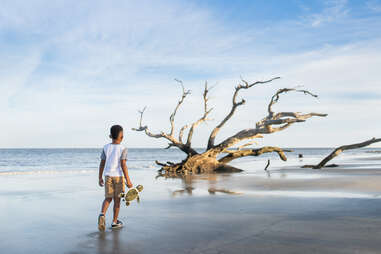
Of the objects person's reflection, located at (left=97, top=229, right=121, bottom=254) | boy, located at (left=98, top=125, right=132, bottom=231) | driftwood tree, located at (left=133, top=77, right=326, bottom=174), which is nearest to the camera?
person's reflection, located at (left=97, top=229, right=121, bottom=254)

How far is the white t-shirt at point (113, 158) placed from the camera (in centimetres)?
641

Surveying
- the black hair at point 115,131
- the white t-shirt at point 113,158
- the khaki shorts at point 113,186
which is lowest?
the khaki shorts at point 113,186

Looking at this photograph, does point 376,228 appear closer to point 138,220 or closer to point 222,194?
point 138,220

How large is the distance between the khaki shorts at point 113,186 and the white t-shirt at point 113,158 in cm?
9

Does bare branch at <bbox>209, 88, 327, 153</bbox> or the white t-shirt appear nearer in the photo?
the white t-shirt

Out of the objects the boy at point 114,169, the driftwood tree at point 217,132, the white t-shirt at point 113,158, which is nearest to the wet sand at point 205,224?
the boy at point 114,169

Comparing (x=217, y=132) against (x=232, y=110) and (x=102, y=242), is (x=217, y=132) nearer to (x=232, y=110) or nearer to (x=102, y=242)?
(x=232, y=110)

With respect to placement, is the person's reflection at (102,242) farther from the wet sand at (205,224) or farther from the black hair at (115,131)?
the black hair at (115,131)

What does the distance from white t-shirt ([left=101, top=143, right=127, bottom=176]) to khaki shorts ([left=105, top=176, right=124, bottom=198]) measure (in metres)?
0.09

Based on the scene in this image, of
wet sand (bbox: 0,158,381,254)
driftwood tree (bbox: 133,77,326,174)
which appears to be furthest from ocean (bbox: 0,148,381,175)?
wet sand (bbox: 0,158,381,254)

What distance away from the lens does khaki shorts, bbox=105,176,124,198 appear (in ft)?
21.1

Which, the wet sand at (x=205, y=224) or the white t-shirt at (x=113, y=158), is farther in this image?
the white t-shirt at (x=113, y=158)

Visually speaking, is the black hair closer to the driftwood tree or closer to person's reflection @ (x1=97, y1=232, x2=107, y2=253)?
person's reflection @ (x1=97, y1=232, x2=107, y2=253)

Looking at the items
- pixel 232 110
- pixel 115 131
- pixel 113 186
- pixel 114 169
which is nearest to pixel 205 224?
pixel 113 186
